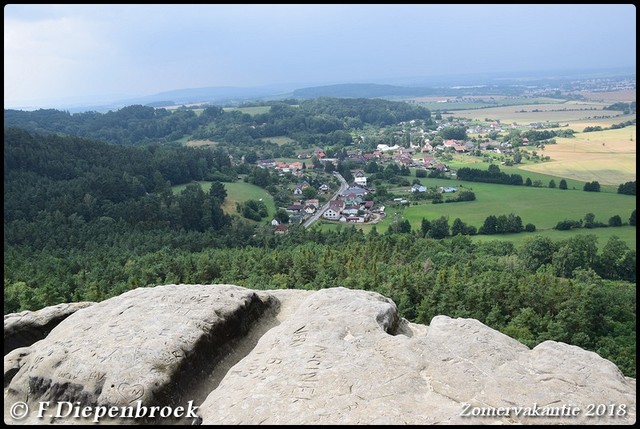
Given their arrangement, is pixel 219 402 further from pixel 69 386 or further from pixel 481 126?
pixel 481 126

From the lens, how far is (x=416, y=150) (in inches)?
4870

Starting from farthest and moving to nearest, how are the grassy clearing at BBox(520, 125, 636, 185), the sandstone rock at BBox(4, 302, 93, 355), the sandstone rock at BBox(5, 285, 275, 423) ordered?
the grassy clearing at BBox(520, 125, 636, 185)
the sandstone rock at BBox(4, 302, 93, 355)
the sandstone rock at BBox(5, 285, 275, 423)

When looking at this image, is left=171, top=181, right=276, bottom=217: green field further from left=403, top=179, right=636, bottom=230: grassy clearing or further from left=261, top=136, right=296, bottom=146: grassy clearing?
left=261, top=136, right=296, bottom=146: grassy clearing

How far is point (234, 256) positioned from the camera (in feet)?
121

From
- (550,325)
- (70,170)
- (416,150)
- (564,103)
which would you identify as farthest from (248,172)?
(564,103)

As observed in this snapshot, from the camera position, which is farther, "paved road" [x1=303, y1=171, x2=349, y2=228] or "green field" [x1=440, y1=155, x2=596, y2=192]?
"green field" [x1=440, y1=155, x2=596, y2=192]

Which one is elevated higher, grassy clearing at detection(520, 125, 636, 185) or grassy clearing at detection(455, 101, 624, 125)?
grassy clearing at detection(455, 101, 624, 125)

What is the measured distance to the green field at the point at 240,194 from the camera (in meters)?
73.8

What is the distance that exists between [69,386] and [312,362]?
529cm

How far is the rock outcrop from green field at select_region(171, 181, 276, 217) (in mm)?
59635

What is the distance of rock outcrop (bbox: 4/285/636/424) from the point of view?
8.76 metres

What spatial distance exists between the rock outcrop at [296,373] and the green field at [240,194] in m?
59.6

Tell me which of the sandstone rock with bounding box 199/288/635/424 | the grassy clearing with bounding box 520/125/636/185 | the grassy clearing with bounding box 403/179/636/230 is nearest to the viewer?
the sandstone rock with bounding box 199/288/635/424

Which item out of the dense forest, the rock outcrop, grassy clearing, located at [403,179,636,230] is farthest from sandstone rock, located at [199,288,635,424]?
grassy clearing, located at [403,179,636,230]
